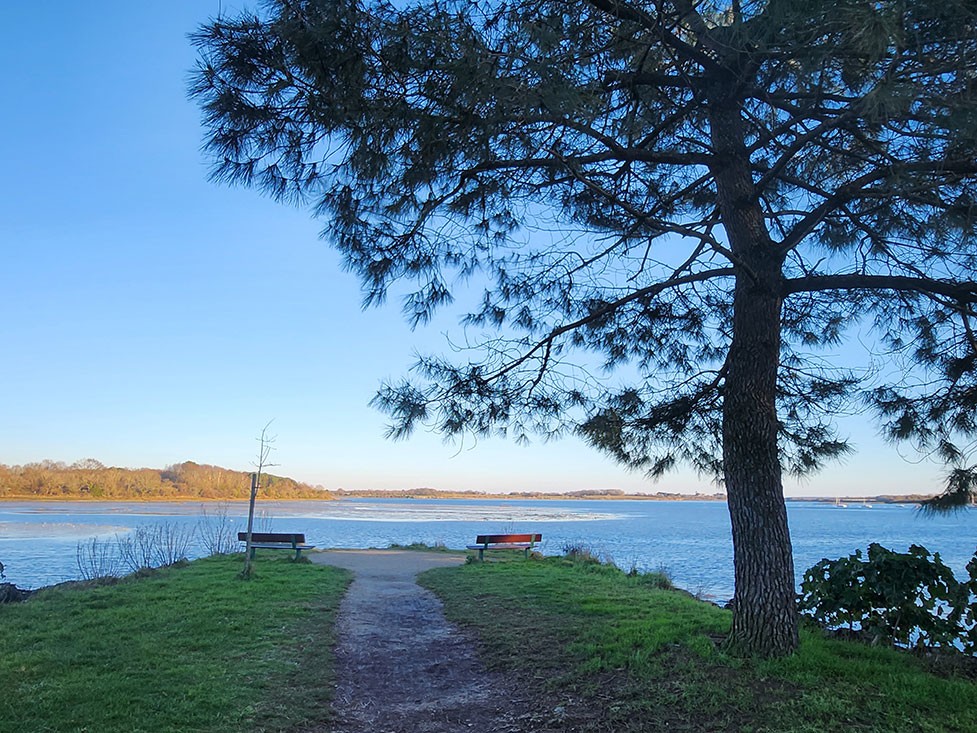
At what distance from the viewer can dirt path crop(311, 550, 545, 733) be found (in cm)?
458

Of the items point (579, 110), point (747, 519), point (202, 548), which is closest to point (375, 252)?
point (579, 110)

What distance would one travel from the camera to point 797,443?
640 cm

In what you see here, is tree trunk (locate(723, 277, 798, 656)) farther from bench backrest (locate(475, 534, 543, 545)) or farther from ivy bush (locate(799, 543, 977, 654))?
bench backrest (locate(475, 534, 543, 545))

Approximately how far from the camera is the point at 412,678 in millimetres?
5602

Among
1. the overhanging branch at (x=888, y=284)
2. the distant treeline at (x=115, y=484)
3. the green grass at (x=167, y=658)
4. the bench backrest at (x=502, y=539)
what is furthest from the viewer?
the distant treeline at (x=115, y=484)

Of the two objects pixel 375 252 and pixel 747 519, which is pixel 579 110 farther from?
pixel 747 519

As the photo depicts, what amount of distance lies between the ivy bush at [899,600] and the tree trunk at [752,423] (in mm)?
1050

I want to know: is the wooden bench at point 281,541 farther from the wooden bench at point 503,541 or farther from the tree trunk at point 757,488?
the tree trunk at point 757,488

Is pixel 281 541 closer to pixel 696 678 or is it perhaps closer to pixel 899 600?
pixel 696 678

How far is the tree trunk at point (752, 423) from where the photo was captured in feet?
16.1

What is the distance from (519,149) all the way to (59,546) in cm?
2464

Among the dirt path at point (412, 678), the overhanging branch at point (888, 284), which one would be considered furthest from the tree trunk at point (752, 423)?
the dirt path at point (412, 678)

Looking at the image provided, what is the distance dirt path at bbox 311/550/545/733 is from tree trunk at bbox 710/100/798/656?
1.83 meters

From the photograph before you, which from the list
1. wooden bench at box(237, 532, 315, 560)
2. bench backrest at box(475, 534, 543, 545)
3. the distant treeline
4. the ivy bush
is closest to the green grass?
wooden bench at box(237, 532, 315, 560)
